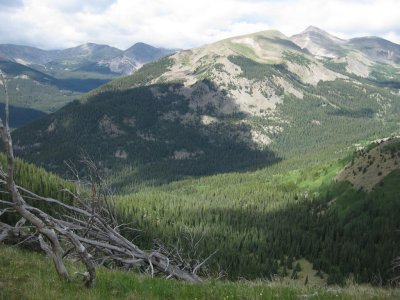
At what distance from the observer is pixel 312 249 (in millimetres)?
112625

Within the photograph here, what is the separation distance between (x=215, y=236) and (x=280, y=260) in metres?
20.8

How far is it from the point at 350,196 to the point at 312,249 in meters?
36.0

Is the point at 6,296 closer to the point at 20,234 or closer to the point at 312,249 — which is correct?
the point at 20,234

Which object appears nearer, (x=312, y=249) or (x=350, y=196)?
(x=312, y=249)

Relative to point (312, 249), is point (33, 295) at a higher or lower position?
higher

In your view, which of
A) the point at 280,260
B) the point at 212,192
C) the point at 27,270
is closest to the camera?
the point at 27,270

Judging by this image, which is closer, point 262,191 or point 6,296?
point 6,296

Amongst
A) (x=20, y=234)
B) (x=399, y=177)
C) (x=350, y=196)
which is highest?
(x=20, y=234)

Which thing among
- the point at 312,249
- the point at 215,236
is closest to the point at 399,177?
the point at 312,249

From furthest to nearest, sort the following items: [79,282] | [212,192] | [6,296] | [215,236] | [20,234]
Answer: [212,192] < [215,236] < [20,234] < [79,282] < [6,296]

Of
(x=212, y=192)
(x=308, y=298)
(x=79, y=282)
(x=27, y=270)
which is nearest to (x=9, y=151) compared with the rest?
(x=79, y=282)

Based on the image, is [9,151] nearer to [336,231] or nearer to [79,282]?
[79,282]

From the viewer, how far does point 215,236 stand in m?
117

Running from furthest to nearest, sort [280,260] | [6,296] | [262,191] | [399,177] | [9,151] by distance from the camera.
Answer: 1. [262,191]
2. [399,177]
3. [280,260]
4. [6,296]
5. [9,151]
